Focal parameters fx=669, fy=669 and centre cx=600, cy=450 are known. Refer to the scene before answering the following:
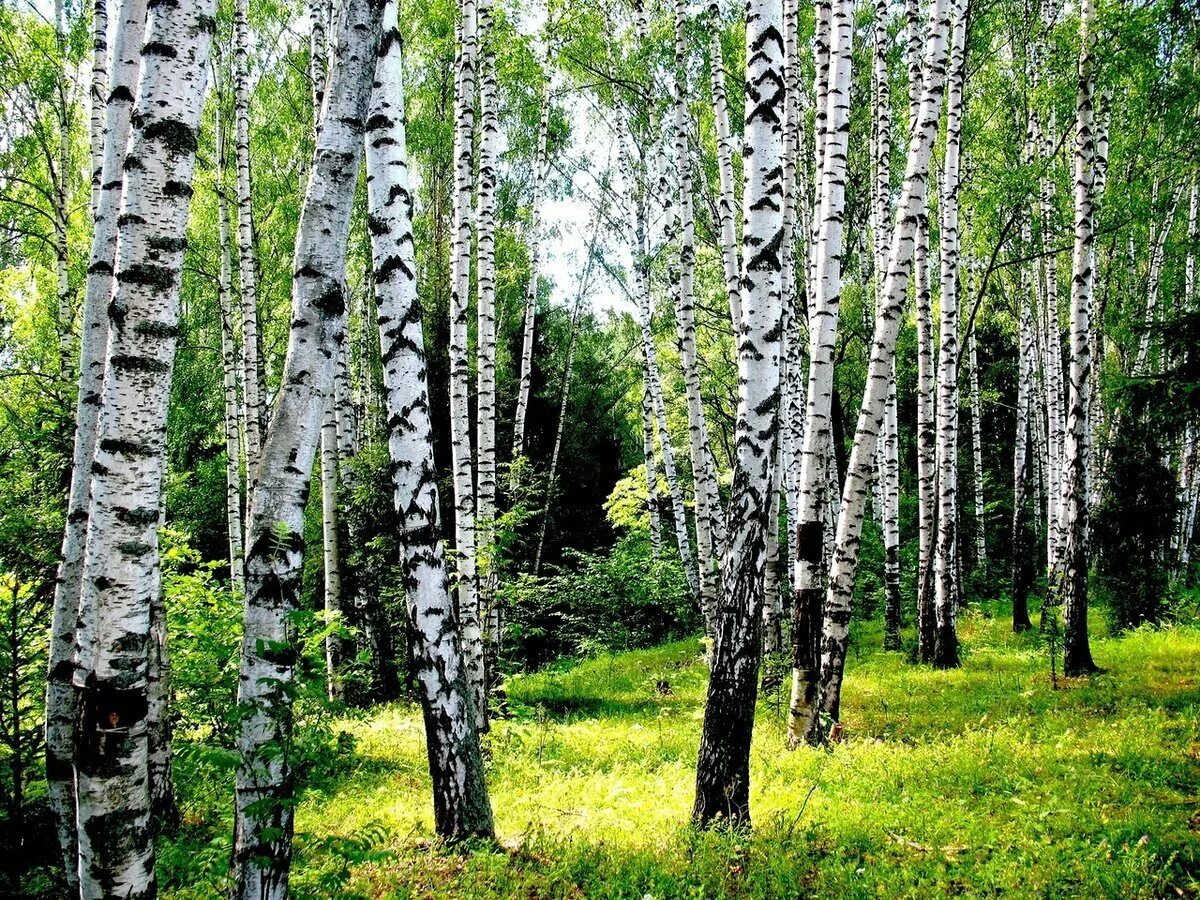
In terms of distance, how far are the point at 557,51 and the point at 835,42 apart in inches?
273

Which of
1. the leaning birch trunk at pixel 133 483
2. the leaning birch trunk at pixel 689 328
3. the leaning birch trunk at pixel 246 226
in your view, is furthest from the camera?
the leaning birch trunk at pixel 689 328

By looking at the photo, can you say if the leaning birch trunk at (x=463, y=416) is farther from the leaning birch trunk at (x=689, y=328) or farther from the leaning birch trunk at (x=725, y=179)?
the leaning birch trunk at (x=725, y=179)

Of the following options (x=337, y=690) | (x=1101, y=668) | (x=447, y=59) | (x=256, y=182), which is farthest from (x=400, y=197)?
(x=256, y=182)

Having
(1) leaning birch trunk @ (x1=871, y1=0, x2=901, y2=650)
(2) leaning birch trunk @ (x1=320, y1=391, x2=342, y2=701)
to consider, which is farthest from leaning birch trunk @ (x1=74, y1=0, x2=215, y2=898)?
(1) leaning birch trunk @ (x1=871, y1=0, x2=901, y2=650)

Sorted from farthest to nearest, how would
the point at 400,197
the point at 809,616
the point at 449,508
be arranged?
the point at 449,508, the point at 809,616, the point at 400,197

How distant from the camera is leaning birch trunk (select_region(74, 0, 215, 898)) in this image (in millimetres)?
2295

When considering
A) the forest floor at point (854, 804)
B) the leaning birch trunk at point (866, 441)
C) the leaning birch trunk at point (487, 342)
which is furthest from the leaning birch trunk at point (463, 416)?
the leaning birch trunk at point (866, 441)

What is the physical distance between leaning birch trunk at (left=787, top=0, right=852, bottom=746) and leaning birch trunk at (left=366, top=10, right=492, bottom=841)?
3163 mm

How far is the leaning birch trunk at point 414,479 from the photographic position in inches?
166

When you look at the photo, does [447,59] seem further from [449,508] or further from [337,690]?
[337,690]

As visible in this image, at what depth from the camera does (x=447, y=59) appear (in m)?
14.0

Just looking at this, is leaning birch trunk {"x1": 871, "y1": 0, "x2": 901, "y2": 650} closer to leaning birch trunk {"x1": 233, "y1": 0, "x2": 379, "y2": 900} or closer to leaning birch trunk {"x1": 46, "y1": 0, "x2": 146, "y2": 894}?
leaning birch trunk {"x1": 233, "y1": 0, "x2": 379, "y2": 900}

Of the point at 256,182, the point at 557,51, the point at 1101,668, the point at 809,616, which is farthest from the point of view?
the point at 256,182

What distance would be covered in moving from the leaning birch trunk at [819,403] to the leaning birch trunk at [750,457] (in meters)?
1.87
